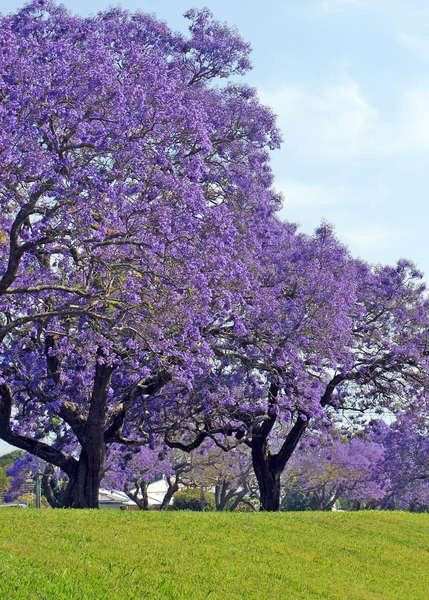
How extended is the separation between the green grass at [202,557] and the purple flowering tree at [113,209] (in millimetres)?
4709

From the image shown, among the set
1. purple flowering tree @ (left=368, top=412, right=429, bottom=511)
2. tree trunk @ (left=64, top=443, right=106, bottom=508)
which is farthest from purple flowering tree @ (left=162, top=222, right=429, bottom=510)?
purple flowering tree @ (left=368, top=412, right=429, bottom=511)

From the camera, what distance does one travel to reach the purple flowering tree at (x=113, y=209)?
20.5 meters

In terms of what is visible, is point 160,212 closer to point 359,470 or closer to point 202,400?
point 202,400

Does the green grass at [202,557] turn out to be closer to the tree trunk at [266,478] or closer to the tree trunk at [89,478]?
the tree trunk at [89,478]

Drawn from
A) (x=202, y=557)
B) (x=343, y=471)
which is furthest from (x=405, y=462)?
(x=202, y=557)

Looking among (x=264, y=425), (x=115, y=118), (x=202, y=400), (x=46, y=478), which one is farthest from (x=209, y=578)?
(x=46, y=478)

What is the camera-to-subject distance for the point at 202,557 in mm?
17516

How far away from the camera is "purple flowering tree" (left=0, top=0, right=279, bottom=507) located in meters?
20.5

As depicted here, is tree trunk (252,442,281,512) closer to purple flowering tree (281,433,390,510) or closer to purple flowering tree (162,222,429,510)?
purple flowering tree (162,222,429,510)

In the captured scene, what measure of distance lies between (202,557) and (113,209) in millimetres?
7571

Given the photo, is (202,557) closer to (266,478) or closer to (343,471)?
(266,478)

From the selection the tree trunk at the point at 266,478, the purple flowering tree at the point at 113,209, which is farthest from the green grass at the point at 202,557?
the tree trunk at the point at 266,478

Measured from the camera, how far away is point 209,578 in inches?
635

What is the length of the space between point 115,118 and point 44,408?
1267 centimetres
